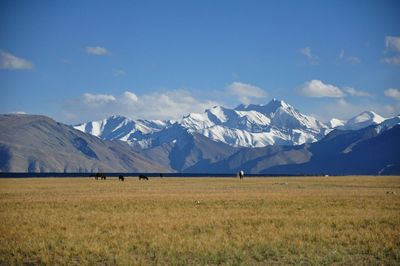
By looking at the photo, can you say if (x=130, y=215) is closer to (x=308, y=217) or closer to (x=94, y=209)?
(x=94, y=209)

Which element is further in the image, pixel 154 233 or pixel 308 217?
pixel 308 217

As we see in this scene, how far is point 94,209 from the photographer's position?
40.4 meters

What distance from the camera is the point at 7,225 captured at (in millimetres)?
30203

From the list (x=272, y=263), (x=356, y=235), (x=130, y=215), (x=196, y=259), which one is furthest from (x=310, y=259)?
(x=130, y=215)

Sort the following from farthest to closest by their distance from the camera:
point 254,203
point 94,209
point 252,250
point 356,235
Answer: point 254,203, point 94,209, point 356,235, point 252,250

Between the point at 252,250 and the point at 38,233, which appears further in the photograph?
the point at 38,233

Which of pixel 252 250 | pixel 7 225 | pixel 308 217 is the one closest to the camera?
pixel 252 250

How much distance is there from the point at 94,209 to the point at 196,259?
70.2 ft

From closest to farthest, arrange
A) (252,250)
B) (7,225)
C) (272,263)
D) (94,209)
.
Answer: (272,263)
(252,250)
(7,225)
(94,209)

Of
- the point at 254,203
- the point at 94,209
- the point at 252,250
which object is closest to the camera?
the point at 252,250

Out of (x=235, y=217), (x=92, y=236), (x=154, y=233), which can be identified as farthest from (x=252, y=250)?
(x=235, y=217)

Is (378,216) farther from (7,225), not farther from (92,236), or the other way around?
(7,225)

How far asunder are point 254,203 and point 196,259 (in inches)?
969

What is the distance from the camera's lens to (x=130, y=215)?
117 ft
